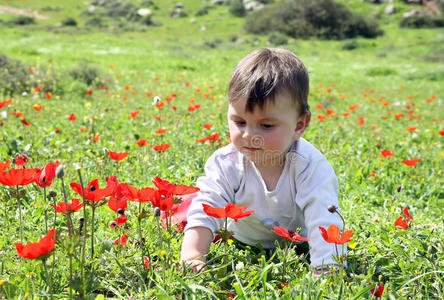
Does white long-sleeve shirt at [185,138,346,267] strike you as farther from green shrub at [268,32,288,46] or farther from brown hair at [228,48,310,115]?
green shrub at [268,32,288,46]

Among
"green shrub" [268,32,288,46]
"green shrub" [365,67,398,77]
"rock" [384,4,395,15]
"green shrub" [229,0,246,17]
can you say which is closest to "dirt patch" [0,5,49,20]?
"green shrub" [229,0,246,17]

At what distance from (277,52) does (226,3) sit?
50906 mm

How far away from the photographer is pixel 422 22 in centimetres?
3541

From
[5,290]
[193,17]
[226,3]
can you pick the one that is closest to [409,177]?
[5,290]

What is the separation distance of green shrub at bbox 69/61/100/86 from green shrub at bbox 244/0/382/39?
28.0 metres

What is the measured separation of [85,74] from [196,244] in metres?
8.53

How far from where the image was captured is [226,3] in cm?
5028

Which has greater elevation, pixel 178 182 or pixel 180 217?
pixel 180 217

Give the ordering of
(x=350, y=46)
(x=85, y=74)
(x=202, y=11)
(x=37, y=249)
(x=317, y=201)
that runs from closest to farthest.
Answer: (x=37, y=249), (x=317, y=201), (x=85, y=74), (x=350, y=46), (x=202, y=11)

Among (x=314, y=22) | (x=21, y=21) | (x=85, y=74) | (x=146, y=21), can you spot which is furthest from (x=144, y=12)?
(x=85, y=74)

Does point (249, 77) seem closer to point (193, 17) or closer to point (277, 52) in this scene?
point (277, 52)

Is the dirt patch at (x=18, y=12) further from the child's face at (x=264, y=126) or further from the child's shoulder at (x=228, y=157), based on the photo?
the child's face at (x=264, y=126)

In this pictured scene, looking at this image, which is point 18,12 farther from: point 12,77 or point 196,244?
point 196,244

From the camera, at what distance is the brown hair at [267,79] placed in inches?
82.3
